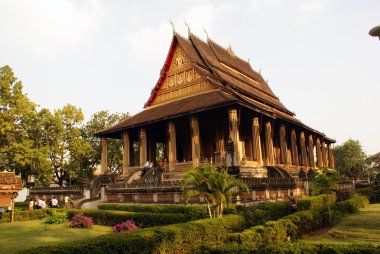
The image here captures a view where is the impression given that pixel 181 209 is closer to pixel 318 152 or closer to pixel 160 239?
pixel 160 239

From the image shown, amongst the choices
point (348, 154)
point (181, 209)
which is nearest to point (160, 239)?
point (181, 209)

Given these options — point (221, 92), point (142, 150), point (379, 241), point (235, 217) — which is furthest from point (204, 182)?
point (142, 150)

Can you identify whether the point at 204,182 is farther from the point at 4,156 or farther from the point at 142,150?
the point at 4,156

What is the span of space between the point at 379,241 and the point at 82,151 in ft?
98.1

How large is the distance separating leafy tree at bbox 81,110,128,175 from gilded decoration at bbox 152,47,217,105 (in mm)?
11521

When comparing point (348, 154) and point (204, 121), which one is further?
point (348, 154)

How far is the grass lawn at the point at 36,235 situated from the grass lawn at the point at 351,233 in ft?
24.0

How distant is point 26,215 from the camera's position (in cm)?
1761

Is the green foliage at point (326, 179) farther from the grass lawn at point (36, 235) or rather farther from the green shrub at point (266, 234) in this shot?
the grass lawn at point (36, 235)

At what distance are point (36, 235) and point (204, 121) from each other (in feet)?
55.8

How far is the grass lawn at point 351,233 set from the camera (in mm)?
9383

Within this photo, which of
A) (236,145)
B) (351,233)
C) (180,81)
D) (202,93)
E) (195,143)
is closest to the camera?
(351,233)

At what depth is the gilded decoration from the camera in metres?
26.8

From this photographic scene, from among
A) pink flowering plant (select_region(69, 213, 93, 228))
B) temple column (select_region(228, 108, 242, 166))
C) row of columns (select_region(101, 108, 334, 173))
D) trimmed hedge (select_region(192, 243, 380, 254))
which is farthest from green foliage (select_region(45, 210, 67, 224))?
trimmed hedge (select_region(192, 243, 380, 254))
